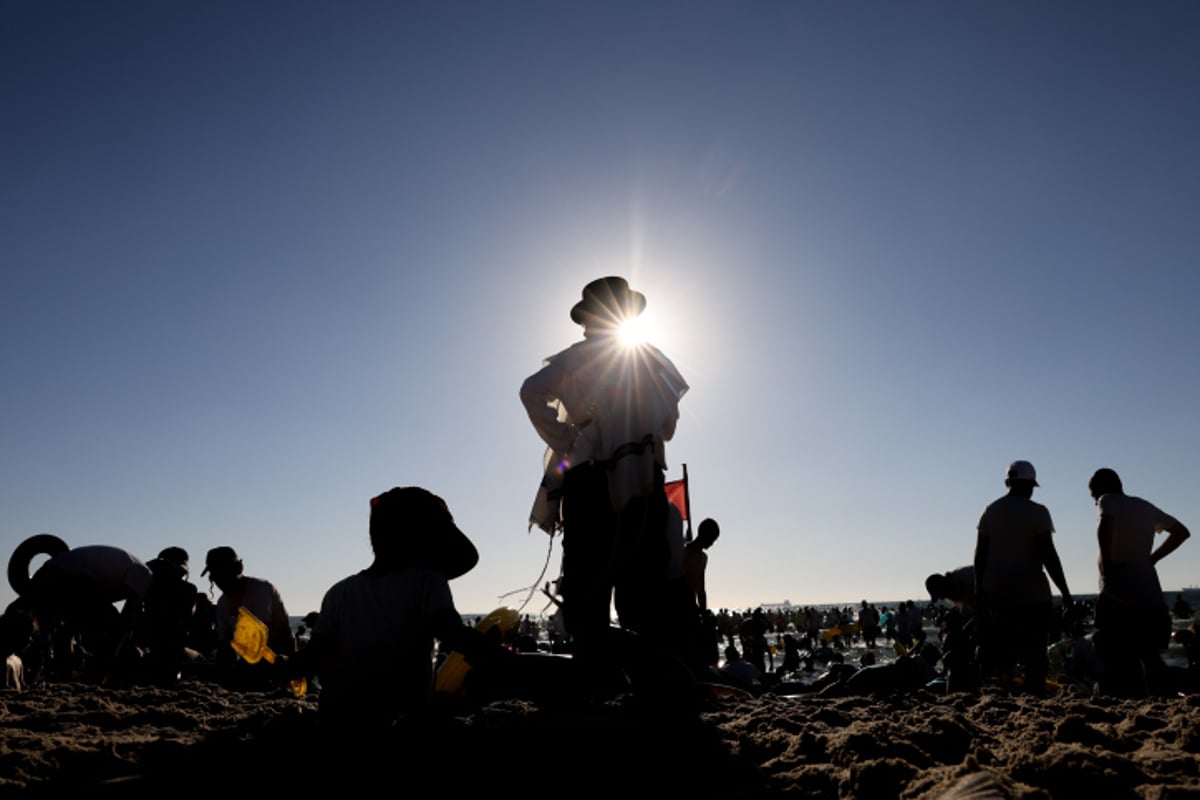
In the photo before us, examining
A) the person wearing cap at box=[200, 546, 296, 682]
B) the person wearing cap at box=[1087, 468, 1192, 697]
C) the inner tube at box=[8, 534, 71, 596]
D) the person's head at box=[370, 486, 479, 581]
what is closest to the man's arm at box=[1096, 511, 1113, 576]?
the person wearing cap at box=[1087, 468, 1192, 697]

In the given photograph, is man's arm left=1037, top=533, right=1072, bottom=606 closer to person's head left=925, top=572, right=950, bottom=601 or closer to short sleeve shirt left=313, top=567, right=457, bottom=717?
person's head left=925, top=572, right=950, bottom=601

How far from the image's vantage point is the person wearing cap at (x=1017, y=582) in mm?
5430

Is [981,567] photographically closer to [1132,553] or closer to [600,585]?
[1132,553]

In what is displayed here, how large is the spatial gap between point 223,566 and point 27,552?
248cm

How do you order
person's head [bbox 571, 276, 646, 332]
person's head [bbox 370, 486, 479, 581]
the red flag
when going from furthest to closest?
the red flag < person's head [bbox 571, 276, 646, 332] < person's head [bbox 370, 486, 479, 581]

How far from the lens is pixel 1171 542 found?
5.38 m

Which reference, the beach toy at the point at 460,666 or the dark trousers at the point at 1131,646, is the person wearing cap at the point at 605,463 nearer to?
the beach toy at the point at 460,666

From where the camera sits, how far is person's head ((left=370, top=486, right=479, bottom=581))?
10.2 feet

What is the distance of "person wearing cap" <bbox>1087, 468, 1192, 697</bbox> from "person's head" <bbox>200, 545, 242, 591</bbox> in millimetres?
6703

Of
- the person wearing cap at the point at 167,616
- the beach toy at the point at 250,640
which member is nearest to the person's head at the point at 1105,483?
the beach toy at the point at 250,640

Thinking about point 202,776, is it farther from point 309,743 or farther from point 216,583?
point 216,583

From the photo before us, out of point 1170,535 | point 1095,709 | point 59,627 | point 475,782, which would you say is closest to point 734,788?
point 475,782

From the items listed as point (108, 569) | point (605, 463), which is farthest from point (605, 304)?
point (108, 569)

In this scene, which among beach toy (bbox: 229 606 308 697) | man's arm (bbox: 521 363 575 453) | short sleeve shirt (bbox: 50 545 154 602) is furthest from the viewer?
short sleeve shirt (bbox: 50 545 154 602)
